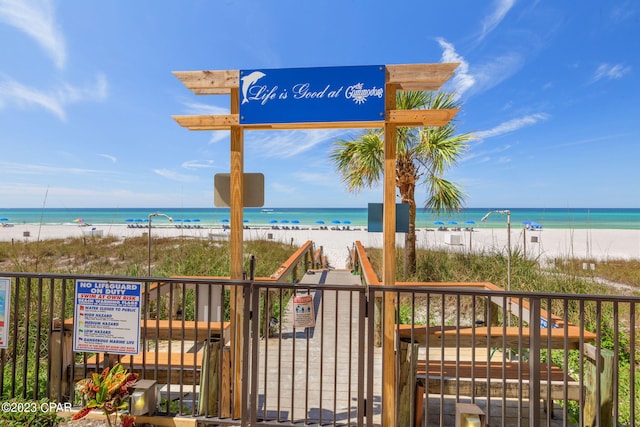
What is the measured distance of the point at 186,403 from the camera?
3.37m

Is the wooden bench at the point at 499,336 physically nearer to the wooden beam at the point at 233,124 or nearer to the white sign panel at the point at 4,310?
the wooden beam at the point at 233,124

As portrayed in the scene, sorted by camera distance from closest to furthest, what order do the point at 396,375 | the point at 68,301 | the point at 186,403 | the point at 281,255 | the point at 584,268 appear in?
the point at 396,375
the point at 186,403
the point at 68,301
the point at 584,268
the point at 281,255

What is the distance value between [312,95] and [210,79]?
1029 mm

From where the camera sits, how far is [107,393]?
8.14 feet

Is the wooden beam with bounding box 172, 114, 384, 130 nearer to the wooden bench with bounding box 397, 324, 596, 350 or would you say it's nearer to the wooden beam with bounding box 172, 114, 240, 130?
the wooden beam with bounding box 172, 114, 240, 130

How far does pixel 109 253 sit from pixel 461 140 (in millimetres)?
13992

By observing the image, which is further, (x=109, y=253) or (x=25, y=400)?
(x=109, y=253)

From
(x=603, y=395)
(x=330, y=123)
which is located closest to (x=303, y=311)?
(x=330, y=123)

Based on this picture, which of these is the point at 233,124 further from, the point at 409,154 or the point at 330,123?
the point at 409,154

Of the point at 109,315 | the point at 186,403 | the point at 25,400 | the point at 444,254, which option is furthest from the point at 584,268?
the point at 25,400

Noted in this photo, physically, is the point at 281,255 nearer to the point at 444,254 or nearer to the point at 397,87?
the point at 444,254

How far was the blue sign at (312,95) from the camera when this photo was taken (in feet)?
9.44

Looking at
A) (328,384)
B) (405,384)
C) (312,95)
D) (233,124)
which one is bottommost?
(328,384)

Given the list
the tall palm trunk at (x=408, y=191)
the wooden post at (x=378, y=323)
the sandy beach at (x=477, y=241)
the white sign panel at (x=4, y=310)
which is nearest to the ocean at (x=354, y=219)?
the sandy beach at (x=477, y=241)
